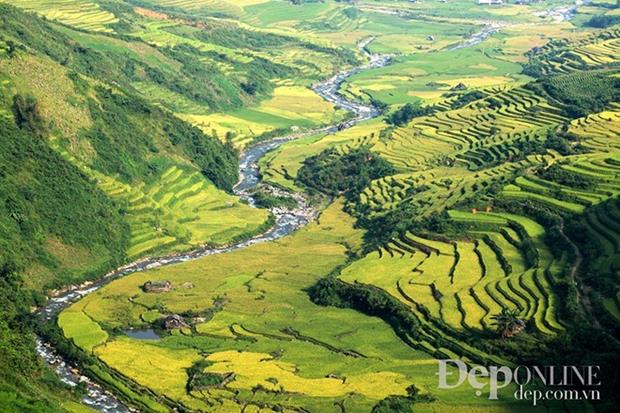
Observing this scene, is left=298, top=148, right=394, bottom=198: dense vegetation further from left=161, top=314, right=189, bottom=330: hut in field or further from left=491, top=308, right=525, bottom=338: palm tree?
left=491, top=308, right=525, bottom=338: palm tree

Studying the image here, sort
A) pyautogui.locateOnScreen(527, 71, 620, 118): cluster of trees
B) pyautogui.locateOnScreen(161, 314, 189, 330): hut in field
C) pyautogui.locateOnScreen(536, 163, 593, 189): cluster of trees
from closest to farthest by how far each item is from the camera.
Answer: pyautogui.locateOnScreen(161, 314, 189, 330): hut in field → pyautogui.locateOnScreen(536, 163, 593, 189): cluster of trees → pyautogui.locateOnScreen(527, 71, 620, 118): cluster of trees

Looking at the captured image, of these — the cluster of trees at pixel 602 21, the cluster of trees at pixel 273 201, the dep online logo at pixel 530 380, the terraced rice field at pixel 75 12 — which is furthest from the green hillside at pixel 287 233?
the cluster of trees at pixel 602 21

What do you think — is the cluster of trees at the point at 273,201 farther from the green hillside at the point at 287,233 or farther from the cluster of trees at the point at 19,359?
the cluster of trees at the point at 19,359

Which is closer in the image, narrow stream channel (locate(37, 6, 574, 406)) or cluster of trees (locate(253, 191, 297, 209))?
narrow stream channel (locate(37, 6, 574, 406))

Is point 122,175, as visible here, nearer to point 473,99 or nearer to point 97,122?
point 97,122

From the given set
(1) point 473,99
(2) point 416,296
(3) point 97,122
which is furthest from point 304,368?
(1) point 473,99

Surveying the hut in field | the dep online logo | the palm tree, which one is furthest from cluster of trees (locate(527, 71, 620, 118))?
the hut in field

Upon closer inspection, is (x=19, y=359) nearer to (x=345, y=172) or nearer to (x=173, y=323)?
(x=173, y=323)

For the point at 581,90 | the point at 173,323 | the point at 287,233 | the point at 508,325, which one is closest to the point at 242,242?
the point at 287,233

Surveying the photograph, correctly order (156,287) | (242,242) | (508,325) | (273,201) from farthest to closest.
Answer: (273,201), (242,242), (156,287), (508,325)
